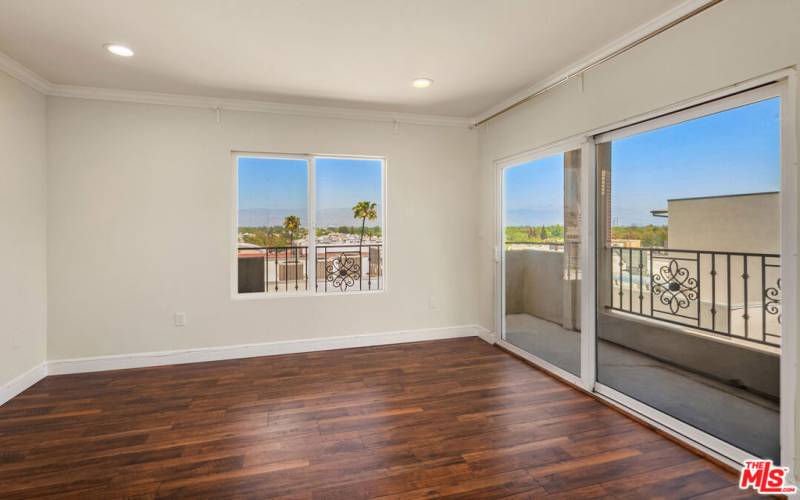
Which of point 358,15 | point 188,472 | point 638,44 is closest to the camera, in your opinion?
point 188,472

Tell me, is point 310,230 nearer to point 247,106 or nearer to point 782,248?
point 247,106

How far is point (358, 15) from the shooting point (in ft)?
7.99

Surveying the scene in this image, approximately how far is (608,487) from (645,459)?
41cm

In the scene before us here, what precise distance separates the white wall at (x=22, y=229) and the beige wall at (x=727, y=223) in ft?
15.3

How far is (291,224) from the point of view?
4.33 m

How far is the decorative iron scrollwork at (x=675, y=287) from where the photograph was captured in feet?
8.07

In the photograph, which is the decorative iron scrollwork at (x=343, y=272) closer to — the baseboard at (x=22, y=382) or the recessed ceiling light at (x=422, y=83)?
the recessed ceiling light at (x=422, y=83)

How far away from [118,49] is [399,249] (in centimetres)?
294

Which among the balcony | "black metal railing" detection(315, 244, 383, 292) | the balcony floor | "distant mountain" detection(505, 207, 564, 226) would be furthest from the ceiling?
the balcony floor

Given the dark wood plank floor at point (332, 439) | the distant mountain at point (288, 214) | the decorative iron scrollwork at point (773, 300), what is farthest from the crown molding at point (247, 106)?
the decorative iron scrollwork at point (773, 300)

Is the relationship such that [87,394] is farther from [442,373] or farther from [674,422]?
[674,422]

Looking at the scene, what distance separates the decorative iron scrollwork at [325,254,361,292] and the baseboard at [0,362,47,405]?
2578 mm

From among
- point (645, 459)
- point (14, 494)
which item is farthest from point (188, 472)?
point (645, 459)

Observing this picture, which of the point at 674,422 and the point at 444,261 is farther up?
the point at 444,261
